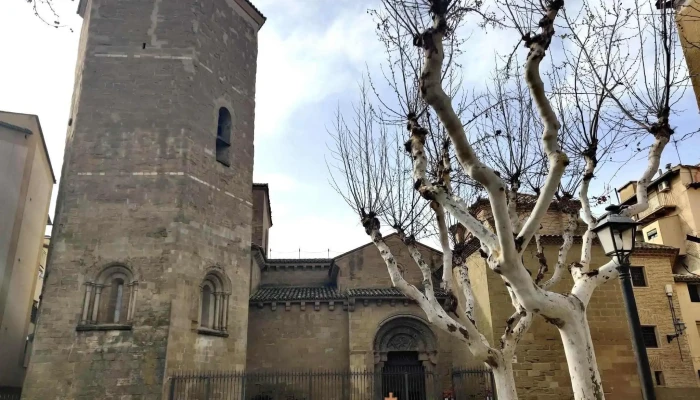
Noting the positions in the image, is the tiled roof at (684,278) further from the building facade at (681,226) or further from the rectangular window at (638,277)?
the rectangular window at (638,277)

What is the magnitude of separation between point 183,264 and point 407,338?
826 cm

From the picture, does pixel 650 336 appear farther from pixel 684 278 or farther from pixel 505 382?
pixel 505 382

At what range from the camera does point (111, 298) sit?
1372cm

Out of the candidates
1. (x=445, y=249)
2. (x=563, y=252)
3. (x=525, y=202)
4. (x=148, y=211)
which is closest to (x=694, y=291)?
(x=525, y=202)

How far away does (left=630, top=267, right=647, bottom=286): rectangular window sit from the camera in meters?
25.5

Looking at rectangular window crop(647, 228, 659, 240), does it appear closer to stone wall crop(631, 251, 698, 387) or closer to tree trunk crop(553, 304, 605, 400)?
stone wall crop(631, 251, 698, 387)

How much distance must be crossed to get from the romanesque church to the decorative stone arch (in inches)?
1.9

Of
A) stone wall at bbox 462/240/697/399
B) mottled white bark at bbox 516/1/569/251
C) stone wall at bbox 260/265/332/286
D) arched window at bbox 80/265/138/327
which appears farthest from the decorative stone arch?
mottled white bark at bbox 516/1/569/251

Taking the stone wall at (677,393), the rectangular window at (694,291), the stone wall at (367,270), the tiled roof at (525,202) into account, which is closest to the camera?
the tiled roof at (525,202)

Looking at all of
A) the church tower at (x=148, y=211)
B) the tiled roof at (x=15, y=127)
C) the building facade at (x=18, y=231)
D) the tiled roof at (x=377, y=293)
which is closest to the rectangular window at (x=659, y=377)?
the tiled roof at (x=377, y=293)

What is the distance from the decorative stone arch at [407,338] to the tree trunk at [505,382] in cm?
976

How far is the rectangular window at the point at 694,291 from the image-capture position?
28.2 metres

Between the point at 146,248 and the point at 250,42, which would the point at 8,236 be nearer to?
the point at 146,248

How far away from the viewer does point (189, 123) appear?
1530cm
